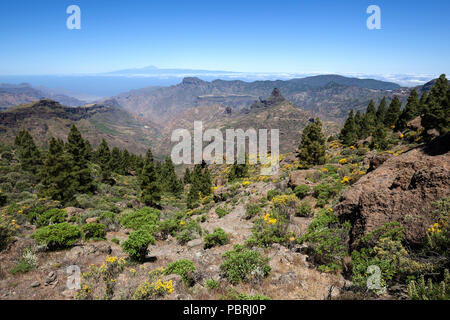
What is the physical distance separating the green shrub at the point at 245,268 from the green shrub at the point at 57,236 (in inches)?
310

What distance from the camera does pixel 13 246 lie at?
9406 mm

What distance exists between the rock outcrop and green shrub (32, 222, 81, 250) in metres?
13.0

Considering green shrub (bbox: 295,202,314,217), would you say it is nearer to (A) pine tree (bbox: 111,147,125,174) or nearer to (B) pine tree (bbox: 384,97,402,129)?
(B) pine tree (bbox: 384,97,402,129)

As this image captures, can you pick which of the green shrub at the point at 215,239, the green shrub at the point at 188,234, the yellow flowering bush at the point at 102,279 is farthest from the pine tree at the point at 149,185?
the yellow flowering bush at the point at 102,279

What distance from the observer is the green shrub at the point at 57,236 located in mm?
9562

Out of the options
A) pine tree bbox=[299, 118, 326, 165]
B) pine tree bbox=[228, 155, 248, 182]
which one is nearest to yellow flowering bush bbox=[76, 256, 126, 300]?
pine tree bbox=[299, 118, 326, 165]

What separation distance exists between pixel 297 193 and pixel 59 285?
613 inches

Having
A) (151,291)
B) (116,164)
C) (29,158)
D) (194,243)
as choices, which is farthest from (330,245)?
(116,164)

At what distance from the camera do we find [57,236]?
9734 millimetres

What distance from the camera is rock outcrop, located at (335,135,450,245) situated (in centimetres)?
675

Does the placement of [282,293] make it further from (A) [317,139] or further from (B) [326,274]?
(A) [317,139]

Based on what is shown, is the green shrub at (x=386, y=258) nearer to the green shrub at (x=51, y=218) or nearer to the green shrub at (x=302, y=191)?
the green shrub at (x=302, y=191)

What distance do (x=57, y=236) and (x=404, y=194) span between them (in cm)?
1498
